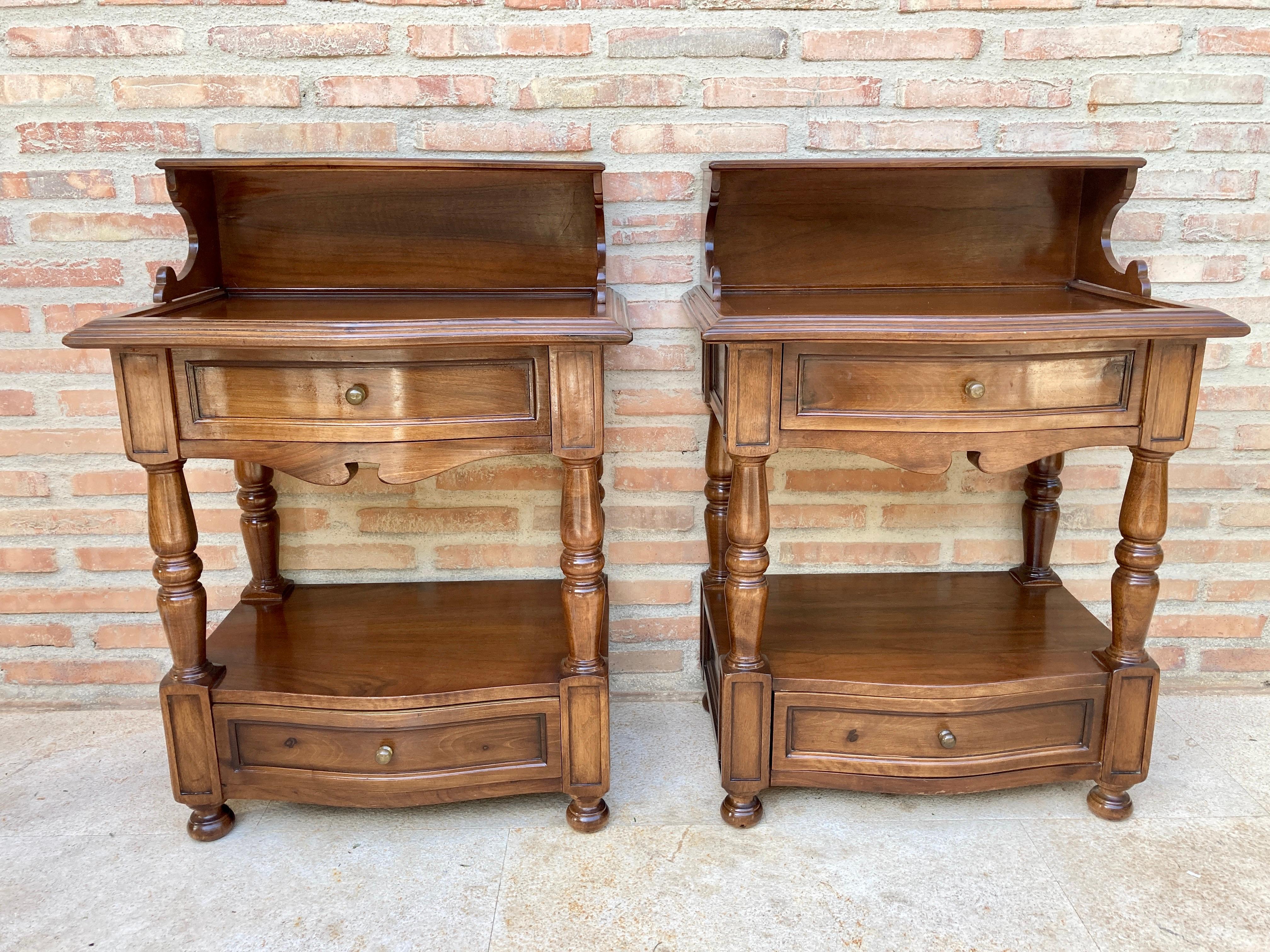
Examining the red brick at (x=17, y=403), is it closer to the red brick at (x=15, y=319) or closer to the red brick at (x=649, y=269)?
the red brick at (x=15, y=319)

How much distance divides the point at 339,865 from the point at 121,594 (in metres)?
0.91

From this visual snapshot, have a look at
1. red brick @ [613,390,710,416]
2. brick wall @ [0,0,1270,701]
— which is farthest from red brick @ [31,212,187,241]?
red brick @ [613,390,710,416]

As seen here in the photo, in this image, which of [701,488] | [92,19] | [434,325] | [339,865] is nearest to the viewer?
[434,325]

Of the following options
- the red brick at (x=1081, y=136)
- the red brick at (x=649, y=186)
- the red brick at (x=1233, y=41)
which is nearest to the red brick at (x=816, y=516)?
the red brick at (x=649, y=186)

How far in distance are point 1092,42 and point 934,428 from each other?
0.96 meters

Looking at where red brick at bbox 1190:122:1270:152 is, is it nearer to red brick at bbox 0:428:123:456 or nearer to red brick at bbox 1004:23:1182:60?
red brick at bbox 1004:23:1182:60

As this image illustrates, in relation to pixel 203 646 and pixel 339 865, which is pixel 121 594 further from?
pixel 339 865

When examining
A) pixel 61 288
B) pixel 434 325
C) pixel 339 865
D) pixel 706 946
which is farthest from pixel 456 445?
pixel 61 288

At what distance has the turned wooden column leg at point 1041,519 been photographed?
2.17 meters

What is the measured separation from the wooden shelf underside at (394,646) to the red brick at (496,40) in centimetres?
113

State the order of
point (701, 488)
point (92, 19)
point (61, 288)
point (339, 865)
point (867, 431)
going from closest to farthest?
point (867, 431)
point (339, 865)
point (92, 19)
point (61, 288)
point (701, 488)

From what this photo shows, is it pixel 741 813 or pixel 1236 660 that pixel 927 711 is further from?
pixel 1236 660

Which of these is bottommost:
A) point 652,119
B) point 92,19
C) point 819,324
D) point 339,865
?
point 339,865

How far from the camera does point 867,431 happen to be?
5.43ft
